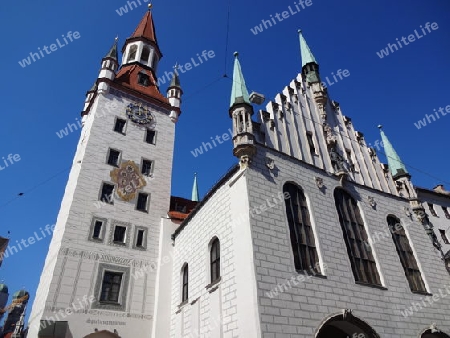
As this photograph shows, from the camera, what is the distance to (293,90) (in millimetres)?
18531

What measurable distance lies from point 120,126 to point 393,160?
18654 millimetres

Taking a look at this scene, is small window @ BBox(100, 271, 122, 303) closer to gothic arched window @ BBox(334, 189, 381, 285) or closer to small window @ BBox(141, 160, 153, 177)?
small window @ BBox(141, 160, 153, 177)

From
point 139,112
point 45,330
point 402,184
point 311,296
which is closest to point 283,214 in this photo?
point 311,296

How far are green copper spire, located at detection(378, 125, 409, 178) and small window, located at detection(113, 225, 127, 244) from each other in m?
16.6

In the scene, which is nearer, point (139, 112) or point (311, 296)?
point (311, 296)

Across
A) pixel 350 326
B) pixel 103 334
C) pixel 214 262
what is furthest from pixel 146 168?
pixel 350 326

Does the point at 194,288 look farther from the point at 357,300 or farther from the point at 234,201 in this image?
the point at 357,300

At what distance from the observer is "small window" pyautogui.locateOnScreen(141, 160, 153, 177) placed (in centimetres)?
2157

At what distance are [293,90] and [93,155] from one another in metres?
13.1

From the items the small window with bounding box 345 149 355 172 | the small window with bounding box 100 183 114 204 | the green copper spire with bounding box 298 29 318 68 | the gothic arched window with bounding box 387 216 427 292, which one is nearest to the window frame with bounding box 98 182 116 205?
the small window with bounding box 100 183 114 204

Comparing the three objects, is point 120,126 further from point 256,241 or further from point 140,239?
point 256,241

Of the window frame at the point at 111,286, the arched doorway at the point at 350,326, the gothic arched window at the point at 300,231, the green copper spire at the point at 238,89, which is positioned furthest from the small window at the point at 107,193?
the arched doorway at the point at 350,326

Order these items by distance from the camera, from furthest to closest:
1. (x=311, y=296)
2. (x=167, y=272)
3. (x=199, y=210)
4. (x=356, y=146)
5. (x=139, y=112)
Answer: (x=139, y=112), (x=356, y=146), (x=167, y=272), (x=199, y=210), (x=311, y=296)

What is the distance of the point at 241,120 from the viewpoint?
14.3 m
